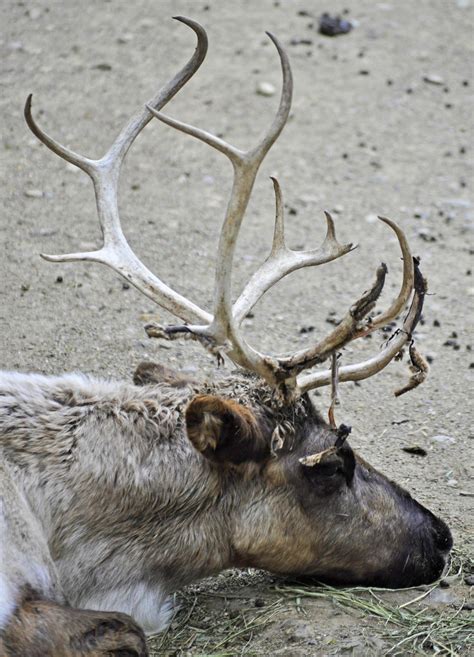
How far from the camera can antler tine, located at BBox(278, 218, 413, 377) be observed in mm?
3834

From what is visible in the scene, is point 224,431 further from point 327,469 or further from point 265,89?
point 265,89

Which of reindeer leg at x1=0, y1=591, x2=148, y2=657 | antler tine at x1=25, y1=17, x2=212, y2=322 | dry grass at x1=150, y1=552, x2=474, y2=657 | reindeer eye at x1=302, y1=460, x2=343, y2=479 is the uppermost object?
antler tine at x1=25, y1=17, x2=212, y2=322

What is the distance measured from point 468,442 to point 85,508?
237 centimetres

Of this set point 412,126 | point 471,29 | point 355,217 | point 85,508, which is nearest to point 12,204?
point 355,217

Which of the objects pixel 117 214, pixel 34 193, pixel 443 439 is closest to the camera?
pixel 117 214

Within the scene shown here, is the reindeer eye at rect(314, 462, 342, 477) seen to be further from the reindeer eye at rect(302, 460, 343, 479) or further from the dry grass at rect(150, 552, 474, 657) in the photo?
the dry grass at rect(150, 552, 474, 657)

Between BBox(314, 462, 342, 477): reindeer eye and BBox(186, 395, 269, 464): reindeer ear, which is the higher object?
BBox(186, 395, 269, 464): reindeer ear

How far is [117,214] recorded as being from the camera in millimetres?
4512

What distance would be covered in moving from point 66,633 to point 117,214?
168 cm

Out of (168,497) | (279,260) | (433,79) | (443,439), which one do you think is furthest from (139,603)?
(433,79)

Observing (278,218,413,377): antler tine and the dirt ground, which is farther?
the dirt ground

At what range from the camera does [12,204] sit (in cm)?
775

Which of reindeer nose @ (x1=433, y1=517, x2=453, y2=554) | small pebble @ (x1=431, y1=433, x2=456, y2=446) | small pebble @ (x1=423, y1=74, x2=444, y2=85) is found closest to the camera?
reindeer nose @ (x1=433, y1=517, x2=453, y2=554)

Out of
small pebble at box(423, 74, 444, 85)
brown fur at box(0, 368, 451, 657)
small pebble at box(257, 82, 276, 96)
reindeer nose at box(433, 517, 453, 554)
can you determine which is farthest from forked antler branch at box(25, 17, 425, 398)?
small pebble at box(423, 74, 444, 85)
